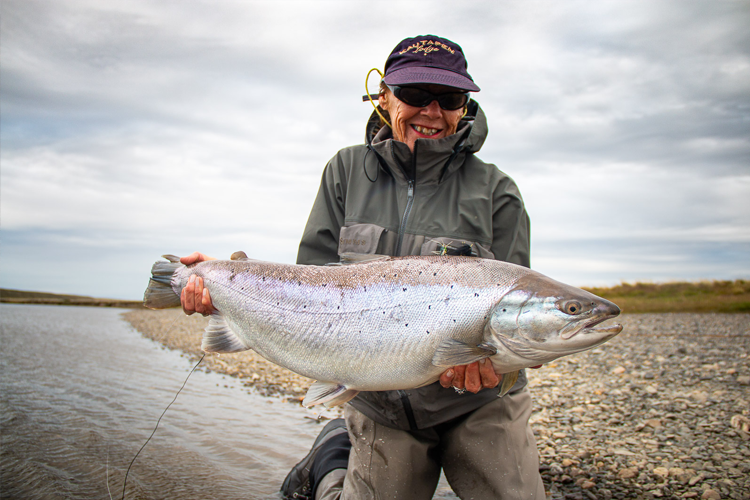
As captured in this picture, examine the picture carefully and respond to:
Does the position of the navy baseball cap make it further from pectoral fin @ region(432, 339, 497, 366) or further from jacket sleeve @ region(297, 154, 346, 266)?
pectoral fin @ region(432, 339, 497, 366)

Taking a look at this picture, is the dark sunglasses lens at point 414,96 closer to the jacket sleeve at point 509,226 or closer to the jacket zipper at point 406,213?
the jacket zipper at point 406,213

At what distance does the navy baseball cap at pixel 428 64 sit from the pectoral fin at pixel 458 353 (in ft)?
5.82

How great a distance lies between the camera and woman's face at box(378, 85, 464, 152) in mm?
3420

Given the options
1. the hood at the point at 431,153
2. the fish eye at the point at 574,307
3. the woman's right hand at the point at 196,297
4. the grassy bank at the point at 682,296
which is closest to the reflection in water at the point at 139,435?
the woman's right hand at the point at 196,297

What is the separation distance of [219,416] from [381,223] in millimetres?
5103

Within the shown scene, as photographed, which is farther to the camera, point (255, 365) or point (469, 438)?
point (255, 365)

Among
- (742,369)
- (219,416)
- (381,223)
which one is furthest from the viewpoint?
(742,369)

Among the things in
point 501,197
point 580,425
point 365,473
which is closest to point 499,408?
point 365,473

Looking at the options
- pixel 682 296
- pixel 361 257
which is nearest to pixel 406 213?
pixel 361 257

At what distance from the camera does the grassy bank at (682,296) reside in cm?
2306

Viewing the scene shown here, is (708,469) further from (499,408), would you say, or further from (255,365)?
(255,365)

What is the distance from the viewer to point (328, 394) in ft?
9.23

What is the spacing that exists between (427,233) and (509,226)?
0.64 meters

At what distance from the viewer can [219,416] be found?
6938 millimetres
